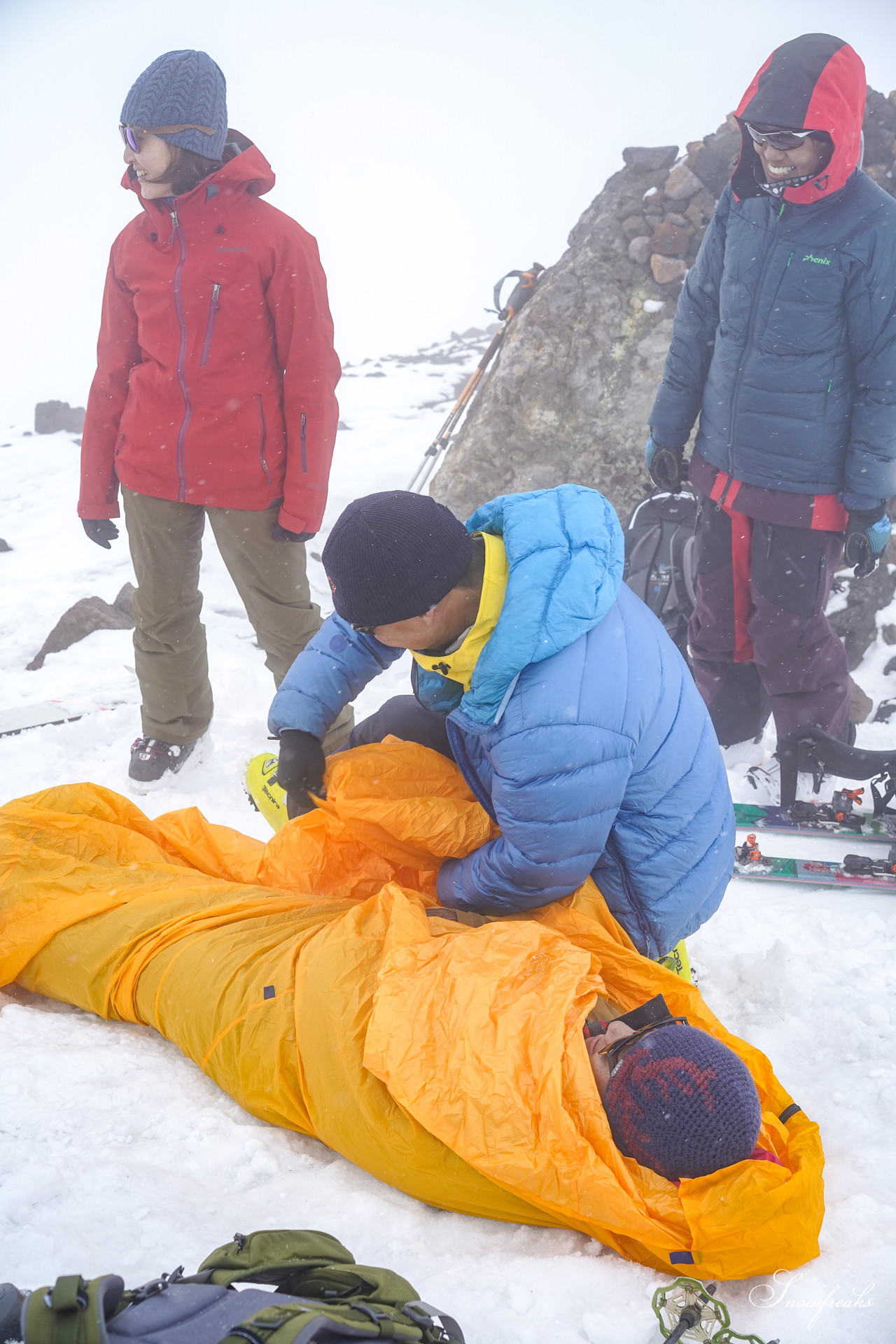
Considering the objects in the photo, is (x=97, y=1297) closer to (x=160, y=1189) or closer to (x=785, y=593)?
(x=160, y=1189)

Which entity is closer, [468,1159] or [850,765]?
[468,1159]

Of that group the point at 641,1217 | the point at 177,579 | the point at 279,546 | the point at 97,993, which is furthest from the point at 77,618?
the point at 641,1217

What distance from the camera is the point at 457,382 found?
10539mm

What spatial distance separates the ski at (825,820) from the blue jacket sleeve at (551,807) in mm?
1499

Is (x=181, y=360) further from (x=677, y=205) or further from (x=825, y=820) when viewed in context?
(x=677, y=205)

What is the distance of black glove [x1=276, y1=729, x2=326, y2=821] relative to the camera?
A: 2.11 meters

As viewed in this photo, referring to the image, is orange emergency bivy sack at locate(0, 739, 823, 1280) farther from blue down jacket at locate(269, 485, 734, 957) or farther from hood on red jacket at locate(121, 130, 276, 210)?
hood on red jacket at locate(121, 130, 276, 210)

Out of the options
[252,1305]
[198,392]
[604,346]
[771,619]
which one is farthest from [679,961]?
[604,346]

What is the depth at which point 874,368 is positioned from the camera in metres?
2.69

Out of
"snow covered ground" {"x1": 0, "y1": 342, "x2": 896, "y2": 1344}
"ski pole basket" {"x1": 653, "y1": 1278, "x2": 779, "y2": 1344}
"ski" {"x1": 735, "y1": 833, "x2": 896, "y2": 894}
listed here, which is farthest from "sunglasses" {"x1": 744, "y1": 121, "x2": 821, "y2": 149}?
"ski pole basket" {"x1": 653, "y1": 1278, "x2": 779, "y2": 1344}

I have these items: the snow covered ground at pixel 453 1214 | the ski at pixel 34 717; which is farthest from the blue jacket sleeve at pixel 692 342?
the ski at pixel 34 717

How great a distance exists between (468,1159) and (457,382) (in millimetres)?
10164

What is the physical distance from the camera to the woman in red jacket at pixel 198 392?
8.59 feet

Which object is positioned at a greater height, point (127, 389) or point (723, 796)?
point (127, 389)
